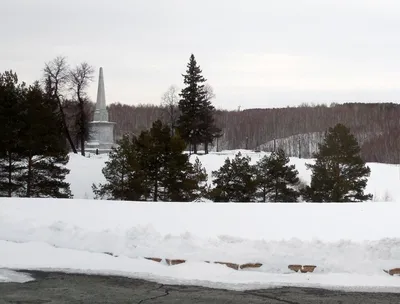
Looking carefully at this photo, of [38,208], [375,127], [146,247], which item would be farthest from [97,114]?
[375,127]

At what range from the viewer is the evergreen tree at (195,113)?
55562 mm

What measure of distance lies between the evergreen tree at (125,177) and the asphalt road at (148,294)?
2093 cm

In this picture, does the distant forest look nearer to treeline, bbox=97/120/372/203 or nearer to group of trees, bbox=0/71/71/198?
treeline, bbox=97/120/372/203

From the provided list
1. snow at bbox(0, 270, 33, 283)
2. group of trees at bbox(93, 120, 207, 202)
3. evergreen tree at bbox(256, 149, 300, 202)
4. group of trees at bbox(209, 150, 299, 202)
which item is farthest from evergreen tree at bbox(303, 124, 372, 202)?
snow at bbox(0, 270, 33, 283)

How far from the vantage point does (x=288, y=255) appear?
7941 mm

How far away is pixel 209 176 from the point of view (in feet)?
138

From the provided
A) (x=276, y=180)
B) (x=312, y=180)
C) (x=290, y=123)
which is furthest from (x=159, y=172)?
(x=290, y=123)

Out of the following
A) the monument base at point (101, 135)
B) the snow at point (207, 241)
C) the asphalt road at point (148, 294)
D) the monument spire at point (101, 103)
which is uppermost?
the monument spire at point (101, 103)

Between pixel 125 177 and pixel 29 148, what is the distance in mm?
6039

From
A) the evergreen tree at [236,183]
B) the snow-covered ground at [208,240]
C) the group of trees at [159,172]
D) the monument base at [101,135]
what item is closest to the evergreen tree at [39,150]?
the group of trees at [159,172]

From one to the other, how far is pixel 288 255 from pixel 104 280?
277cm

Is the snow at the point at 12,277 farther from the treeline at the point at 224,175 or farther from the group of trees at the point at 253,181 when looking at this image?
the group of trees at the point at 253,181

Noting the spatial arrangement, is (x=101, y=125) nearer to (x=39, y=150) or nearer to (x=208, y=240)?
(x=39, y=150)

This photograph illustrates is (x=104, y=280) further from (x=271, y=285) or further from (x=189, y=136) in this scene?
(x=189, y=136)
